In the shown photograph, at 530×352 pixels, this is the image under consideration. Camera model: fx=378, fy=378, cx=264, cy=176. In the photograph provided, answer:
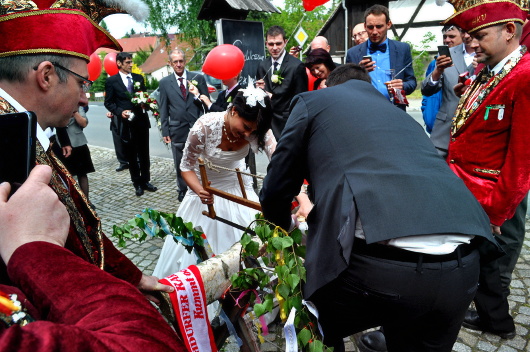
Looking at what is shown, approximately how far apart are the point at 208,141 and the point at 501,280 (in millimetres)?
2353

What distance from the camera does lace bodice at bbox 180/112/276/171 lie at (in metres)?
2.92

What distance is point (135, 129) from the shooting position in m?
6.20

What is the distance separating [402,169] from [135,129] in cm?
551

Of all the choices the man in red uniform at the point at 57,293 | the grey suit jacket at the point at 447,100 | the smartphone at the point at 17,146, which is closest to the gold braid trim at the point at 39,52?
the smartphone at the point at 17,146

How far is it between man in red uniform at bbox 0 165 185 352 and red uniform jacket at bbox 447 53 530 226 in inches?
83.7

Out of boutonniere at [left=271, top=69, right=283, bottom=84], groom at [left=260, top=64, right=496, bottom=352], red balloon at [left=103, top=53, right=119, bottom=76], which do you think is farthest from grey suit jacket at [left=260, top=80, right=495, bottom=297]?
red balloon at [left=103, top=53, right=119, bottom=76]

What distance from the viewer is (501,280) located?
8.64ft

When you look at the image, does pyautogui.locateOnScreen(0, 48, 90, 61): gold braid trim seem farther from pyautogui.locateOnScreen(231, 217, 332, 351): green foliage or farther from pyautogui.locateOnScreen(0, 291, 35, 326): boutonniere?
pyautogui.locateOnScreen(231, 217, 332, 351): green foliage

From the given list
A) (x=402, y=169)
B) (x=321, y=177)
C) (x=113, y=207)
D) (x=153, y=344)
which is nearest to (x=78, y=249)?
(x=153, y=344)

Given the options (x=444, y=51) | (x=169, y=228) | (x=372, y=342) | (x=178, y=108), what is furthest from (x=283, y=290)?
(x=178, y=108)

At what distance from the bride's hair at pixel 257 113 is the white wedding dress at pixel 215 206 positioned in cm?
24

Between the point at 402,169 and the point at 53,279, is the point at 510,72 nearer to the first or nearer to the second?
the point at 402,169

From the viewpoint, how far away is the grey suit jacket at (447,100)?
11.1 feet

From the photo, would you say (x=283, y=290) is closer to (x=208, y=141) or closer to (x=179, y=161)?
(x=208, y=141)
